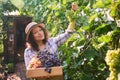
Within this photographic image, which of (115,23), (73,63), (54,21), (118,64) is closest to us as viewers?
(118,64)

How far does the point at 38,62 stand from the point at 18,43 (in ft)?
22.9

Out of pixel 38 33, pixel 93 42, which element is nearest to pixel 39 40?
pixel 38 33

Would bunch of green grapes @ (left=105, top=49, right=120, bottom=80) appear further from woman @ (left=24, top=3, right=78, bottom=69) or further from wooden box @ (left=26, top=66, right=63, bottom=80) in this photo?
woman @ (left=24, top=3, right=78, bottom=69)

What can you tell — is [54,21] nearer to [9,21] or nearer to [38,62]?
[38,62]

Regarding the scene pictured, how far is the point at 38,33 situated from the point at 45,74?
530 millimetres

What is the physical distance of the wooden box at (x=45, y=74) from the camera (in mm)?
1778

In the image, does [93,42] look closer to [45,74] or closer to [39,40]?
[45,74]

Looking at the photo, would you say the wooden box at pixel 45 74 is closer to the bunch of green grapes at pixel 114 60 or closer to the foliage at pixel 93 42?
the foliage at pixel 93 42

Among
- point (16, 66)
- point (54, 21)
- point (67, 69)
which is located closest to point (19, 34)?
point (16, 66)

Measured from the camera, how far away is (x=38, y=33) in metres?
2.26

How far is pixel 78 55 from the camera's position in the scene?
182 cm

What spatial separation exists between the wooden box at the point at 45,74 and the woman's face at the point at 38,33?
1.52 ft

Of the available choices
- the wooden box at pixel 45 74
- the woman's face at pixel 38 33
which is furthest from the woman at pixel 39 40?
the wooden box at pixel 45 74

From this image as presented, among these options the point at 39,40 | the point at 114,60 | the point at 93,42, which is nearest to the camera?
the point at 114,60
